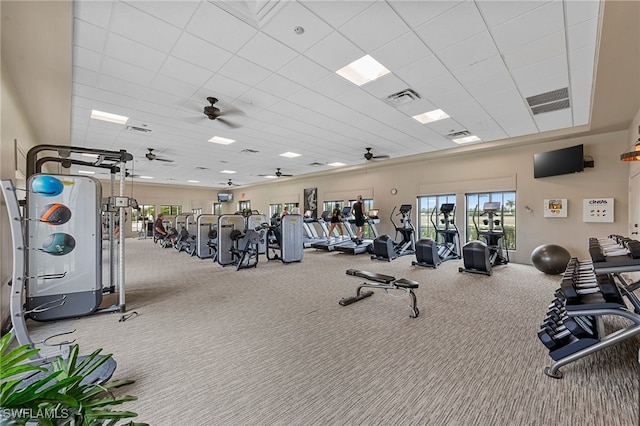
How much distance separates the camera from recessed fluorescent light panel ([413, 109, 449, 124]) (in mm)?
Answer: 5480

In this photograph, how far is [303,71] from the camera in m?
3.88

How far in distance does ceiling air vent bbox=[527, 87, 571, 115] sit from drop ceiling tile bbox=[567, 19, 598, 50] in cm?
136

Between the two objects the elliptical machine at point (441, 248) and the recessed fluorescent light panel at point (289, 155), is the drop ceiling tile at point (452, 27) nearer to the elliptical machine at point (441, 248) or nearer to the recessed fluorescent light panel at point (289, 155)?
the elliptical machine at point (441, 248)

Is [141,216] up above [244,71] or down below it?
below

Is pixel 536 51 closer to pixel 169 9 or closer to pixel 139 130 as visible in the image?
pixel 169 9

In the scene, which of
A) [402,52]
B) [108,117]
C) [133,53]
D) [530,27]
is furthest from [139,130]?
[530,27]

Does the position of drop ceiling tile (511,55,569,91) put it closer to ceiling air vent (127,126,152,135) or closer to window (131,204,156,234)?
ceiling air vent (127,126,152,135)

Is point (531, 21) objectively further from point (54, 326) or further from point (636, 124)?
point (54, 326)

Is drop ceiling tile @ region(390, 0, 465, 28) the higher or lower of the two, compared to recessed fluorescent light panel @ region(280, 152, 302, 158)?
higher

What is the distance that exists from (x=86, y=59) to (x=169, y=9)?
1.68 m

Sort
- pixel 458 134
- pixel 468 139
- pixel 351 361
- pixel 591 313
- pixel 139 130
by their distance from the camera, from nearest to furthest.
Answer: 1. pixel 591 313
2. pixel 351 361
3. pixel 139 130
4. pixel 458 134
5. pixel 468 139

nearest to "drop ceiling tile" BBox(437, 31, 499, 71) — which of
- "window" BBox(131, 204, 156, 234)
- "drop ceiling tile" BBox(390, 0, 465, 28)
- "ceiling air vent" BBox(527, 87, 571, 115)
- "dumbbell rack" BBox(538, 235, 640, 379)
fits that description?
"drop ceiling tile" BBox(390, 0, 465, 28)

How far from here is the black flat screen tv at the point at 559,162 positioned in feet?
20.6

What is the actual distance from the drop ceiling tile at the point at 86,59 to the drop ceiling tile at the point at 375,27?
3.06 m
